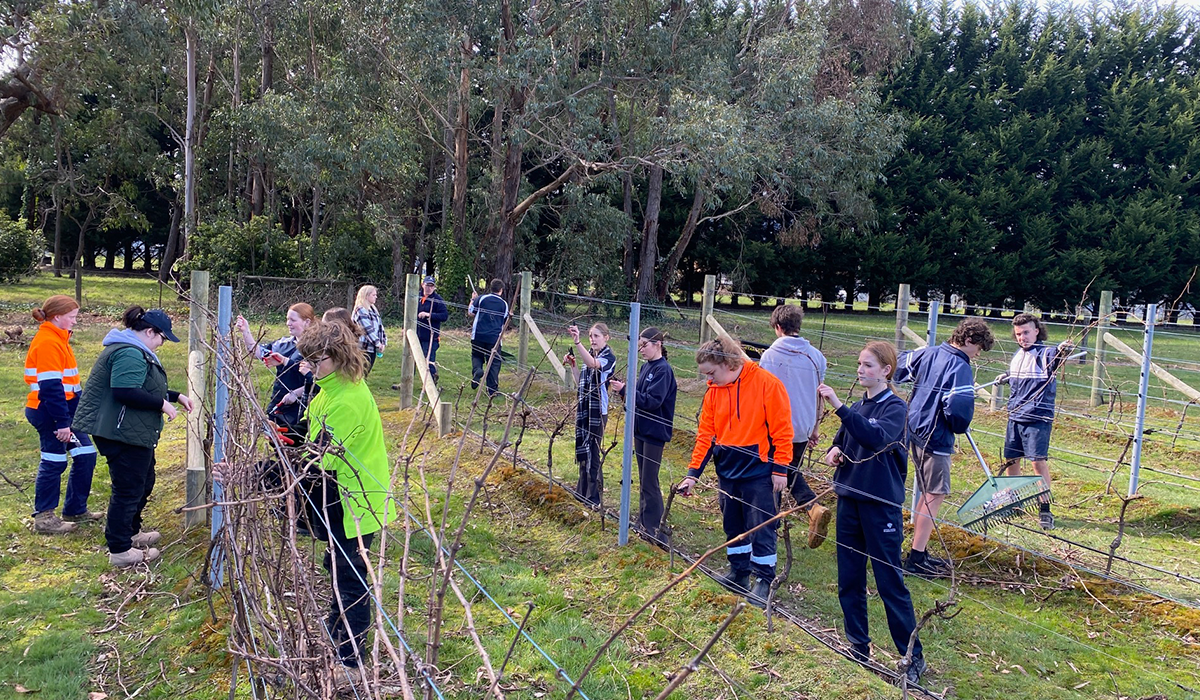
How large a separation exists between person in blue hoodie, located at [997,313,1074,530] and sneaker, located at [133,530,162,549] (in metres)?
6.07

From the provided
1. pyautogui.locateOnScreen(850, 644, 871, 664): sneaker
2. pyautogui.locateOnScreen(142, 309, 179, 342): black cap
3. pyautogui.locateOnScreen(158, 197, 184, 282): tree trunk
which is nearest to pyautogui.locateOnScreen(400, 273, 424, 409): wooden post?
pyautogui.locateOnScreen(142, 309, 179, 342): black cap

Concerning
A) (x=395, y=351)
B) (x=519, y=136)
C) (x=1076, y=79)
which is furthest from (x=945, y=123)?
(x=395, y=351)

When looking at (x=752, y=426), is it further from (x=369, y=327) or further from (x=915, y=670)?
(x=369, y=327)

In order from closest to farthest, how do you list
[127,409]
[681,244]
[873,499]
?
[873,499], [127,409], [681,244]

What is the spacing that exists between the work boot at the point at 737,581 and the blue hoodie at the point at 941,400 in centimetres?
131

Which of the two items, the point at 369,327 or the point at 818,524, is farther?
the point at 369,327

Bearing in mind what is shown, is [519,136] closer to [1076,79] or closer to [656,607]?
[656,607]

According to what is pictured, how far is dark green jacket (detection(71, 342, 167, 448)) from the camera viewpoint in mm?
4609

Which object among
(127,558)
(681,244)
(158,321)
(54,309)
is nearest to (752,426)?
(158,321)

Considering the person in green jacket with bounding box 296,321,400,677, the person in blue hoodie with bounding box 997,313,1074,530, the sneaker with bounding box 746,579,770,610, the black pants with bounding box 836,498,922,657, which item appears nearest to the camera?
the person in green jacket with bounding box 296,321,400,677

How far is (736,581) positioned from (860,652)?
994mm

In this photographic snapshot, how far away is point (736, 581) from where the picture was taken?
4.96 metres

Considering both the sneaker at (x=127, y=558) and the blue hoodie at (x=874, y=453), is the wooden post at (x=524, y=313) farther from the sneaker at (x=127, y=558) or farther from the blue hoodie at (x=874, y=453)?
the blue hoodie at (x=874, y=453)

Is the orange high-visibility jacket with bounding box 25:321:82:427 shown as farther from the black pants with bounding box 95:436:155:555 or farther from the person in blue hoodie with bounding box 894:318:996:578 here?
the person in blue hoodie with bounding box 894:318:996:578
